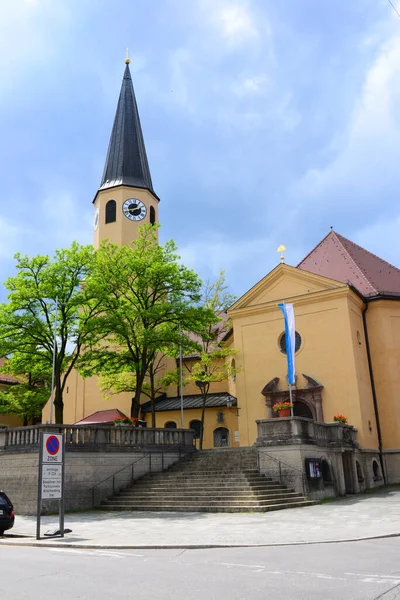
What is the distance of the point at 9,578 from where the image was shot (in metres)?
8.01

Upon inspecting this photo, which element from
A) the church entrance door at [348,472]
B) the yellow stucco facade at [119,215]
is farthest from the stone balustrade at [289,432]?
the yellow stucco facade at [119,215]

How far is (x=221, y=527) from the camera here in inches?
575

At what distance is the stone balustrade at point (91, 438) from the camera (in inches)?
805

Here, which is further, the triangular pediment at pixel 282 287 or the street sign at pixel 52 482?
the triangular pediment at pixel 282 287

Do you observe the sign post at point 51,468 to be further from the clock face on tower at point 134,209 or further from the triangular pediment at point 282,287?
the clock face on tower at point 134,209

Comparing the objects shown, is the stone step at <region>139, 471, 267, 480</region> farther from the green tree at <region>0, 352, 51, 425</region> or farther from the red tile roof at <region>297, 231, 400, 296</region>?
the green tree at <region>0, 352, 51, 425</region>

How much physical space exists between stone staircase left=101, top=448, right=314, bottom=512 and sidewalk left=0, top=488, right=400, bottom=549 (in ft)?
2.68

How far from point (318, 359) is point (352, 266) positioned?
7.22 m

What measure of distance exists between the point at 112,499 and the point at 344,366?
1450cm

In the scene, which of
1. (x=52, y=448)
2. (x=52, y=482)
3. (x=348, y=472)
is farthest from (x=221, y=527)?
(x=348, y=472)

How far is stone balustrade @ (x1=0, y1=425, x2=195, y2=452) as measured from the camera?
67.1 ft

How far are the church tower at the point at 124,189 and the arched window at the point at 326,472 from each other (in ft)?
78.5

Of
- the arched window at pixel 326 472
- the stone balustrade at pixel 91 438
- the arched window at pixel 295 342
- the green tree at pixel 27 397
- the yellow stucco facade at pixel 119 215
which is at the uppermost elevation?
the yellow stucco facade at pixel 119 215

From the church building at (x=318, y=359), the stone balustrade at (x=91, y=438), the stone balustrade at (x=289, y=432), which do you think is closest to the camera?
the stone balustrade at (x=91, y=438)
